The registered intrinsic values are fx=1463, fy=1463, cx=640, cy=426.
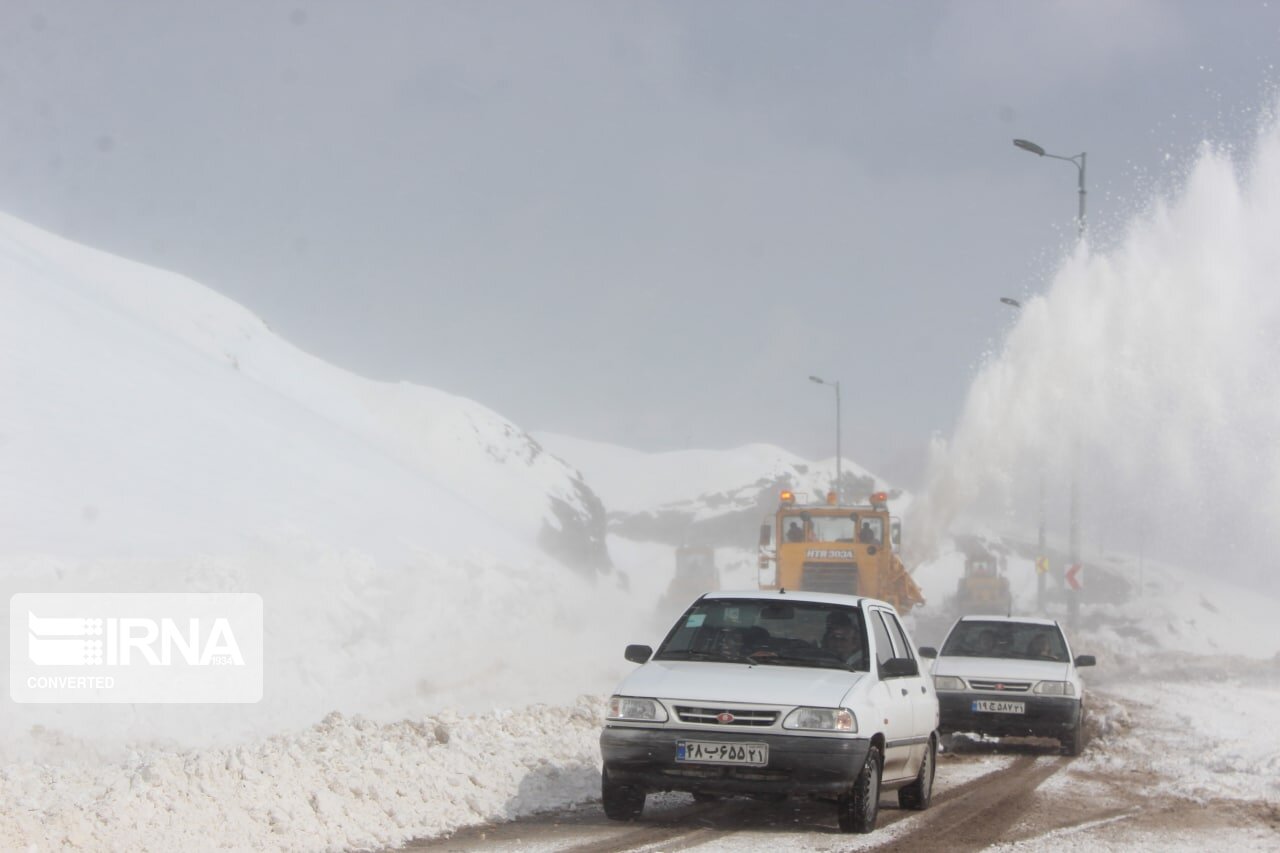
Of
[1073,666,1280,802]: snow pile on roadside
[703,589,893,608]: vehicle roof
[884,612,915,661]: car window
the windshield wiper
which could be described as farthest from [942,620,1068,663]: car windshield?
the windshield wiper

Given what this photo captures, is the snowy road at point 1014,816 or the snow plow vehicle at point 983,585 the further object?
the snow plow vehicle at point 983,585

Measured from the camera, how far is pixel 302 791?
339 inches

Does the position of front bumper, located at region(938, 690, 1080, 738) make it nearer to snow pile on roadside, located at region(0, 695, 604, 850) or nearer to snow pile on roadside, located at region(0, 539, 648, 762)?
snow pile on roadside, located at region(0, 695, 604, 850)

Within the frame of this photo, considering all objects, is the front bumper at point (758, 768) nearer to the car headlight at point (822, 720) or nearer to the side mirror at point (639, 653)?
the car headlight at point (822, 720)

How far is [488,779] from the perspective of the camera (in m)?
10.0

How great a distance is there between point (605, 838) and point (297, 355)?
77.9 m

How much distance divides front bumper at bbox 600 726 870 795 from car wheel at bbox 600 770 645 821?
0.32 meters

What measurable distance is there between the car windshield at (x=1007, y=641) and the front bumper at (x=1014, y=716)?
130 centimetres

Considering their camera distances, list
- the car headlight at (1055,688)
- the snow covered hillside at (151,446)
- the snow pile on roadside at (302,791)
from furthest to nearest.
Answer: the snow covered hillside at (151,446)
the car headlight at (1055,688)
the snow pile on roadside at (302,791)

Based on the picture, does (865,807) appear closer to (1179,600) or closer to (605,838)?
(605,838)

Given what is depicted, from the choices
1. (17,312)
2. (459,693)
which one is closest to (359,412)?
(17,312)

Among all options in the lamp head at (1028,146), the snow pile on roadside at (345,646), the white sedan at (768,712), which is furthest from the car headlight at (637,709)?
the lamp head at (1028,146)

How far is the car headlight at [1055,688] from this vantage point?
14.8 metres

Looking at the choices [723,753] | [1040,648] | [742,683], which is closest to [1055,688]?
[1040,648]
